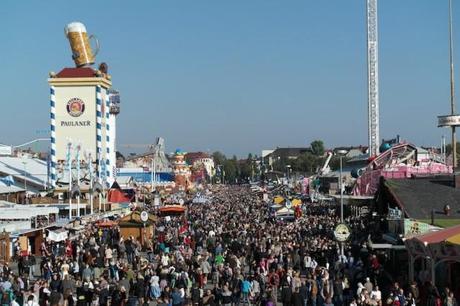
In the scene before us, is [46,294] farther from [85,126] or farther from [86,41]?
[86,41]

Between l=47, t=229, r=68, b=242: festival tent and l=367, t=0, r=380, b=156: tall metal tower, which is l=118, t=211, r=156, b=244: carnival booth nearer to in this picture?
l=47, t=229, r=68, b=242: festival tent

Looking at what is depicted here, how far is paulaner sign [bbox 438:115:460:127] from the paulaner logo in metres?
34.7

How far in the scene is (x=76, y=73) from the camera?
241 feet

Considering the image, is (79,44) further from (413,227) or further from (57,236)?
(413,227)

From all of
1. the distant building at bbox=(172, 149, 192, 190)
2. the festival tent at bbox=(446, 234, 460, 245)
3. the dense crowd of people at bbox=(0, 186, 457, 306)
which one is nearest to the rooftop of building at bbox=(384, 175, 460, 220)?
the dense crowd of people at bbox=(0, 186, 457, 306)

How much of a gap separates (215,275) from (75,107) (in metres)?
53.0

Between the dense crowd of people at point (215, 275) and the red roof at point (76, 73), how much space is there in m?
40.9

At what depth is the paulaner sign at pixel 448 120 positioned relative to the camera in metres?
54.5

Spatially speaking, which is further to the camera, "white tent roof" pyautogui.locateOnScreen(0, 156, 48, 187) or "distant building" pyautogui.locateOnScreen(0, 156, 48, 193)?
"white tent roof" pyautogui.locateOnScreen(0, 156, 48, 187)

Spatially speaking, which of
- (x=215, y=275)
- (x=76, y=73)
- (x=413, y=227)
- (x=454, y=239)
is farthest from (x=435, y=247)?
(x=76, y=73)

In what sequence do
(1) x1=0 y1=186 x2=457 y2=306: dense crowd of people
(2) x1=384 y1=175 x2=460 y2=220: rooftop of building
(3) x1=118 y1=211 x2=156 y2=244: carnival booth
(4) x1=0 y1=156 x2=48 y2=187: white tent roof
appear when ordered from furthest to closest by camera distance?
(4) x1=0 y1=156 x2=48 y2=187: white tent roof
(3) x1=118 y1=211 x2=156 y2=244: carnival booth
(2) x1=384 y1=175 x2=460 y2=220: rooftop of building
(1) x1=0 y1=186 x2=457 y2=306: dense crowd of people

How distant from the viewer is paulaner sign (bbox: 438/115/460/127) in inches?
2146

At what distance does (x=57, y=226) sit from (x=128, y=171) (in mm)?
93842

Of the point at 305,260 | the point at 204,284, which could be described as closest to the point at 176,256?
the point at 204,284
